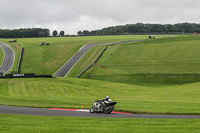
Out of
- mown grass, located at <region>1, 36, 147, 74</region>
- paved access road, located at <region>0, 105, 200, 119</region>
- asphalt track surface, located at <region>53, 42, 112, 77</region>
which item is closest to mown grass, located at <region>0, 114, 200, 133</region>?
paved access road, located at <region>0, 105, 200, 119</region>

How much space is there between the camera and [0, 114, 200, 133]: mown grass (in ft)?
55.2

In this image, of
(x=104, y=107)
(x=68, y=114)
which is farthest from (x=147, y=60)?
(x=68, y=114)

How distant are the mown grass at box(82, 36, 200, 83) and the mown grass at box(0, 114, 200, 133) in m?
49.1

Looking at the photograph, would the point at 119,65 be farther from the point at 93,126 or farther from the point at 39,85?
the point at 93,126

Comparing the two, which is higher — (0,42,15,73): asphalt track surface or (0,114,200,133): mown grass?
(0,114,200,133): mown grass

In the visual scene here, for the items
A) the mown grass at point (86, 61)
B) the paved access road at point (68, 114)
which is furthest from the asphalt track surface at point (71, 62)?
the paved access road at point (68, 114)

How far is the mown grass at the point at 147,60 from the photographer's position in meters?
72.4

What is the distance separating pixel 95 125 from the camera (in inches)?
721

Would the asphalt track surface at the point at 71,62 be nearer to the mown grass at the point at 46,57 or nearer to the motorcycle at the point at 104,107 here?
the mown grass at the point at 46,57

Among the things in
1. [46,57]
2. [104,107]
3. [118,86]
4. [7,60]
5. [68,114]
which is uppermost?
[104,107]

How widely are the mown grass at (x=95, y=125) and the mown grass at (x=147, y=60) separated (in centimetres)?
4915

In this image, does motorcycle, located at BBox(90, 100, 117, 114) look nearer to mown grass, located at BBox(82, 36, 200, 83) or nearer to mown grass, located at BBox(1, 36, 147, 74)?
mown grass, located at BBox(82, 36, 200, 83)

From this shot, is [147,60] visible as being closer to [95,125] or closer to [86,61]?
[86,61]

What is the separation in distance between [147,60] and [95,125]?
66.0 meters
